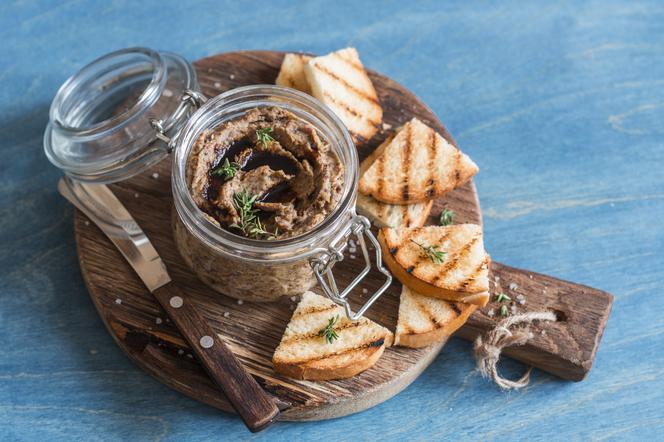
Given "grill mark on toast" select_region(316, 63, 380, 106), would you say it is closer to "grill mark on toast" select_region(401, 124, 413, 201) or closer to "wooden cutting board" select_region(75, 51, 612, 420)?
"grill mark on toast" select_region(401, 124, 413, 201)

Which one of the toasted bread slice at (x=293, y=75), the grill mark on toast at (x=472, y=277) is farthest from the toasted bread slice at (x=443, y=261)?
the toasted bread slice at (x=293, y=75)

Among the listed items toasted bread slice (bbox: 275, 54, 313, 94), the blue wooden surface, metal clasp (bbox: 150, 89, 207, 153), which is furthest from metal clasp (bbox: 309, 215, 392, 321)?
toasted bread slice (bbox: 275, 54, 313, 94)

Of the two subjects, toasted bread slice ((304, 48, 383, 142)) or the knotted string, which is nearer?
the knotted string

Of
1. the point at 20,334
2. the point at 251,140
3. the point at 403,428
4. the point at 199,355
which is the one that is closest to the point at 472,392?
the point at 403,428

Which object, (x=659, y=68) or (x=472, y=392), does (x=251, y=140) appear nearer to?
(x=472, y=392)

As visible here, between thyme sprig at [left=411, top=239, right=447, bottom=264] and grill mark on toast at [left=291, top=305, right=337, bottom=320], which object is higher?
thyme sprig at [left=411, top=239, right=447, bottom=264]

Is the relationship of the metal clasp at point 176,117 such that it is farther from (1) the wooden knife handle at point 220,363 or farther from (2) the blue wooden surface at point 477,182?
(2) the blue wooden surface at point 477,182
